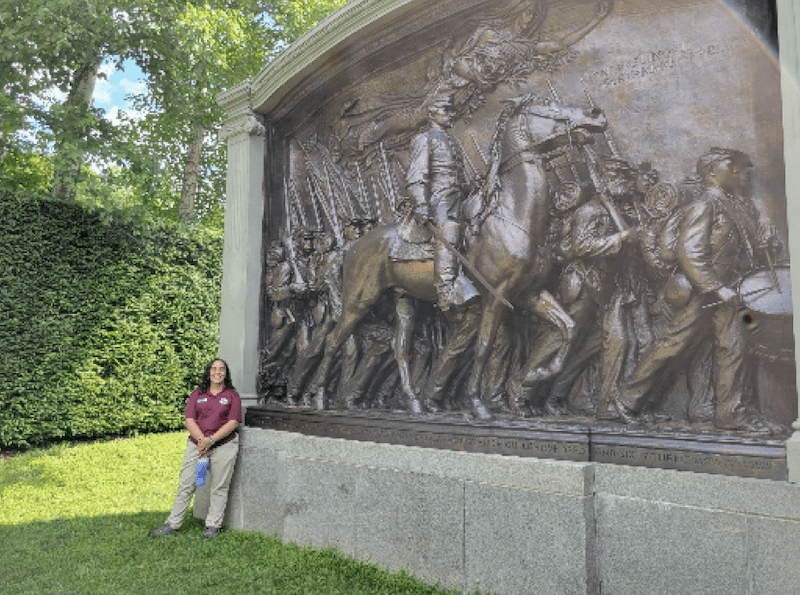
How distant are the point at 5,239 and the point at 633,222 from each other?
10.5 meters

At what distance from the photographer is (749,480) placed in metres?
3.99

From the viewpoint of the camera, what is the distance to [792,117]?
419 centimetres

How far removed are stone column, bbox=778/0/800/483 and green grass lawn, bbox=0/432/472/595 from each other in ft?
11.0

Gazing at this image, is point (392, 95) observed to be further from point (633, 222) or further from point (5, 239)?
point (5, 239)

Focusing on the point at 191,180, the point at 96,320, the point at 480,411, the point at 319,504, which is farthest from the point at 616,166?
the point at 191,180

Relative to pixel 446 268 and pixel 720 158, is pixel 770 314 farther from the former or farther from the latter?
pixel 446 268

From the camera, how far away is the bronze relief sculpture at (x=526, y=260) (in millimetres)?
4535

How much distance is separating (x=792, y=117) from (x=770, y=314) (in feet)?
4.00

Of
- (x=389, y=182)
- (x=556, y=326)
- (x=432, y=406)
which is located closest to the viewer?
(x=556, y=326)

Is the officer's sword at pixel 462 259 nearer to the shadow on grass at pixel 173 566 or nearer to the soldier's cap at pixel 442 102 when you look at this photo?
the soldier's cap at pixel 442 102

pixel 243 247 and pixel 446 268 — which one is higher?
pixel 243 247

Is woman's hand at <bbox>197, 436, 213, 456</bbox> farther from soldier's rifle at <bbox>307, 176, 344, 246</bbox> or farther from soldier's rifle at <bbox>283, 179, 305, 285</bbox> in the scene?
soldier's rifle at <bbox>307, 176, 344, 246</bbox>

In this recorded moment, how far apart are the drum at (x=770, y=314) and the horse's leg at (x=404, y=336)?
2925 mm

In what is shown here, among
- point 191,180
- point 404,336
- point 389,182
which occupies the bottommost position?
point 404,336
